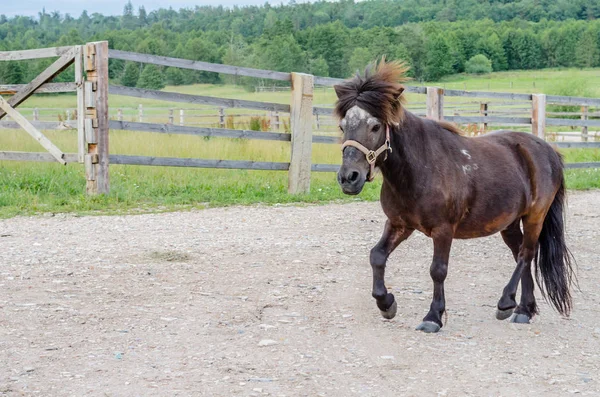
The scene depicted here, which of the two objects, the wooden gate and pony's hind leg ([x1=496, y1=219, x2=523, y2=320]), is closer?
pony's hind leg ([x1=496, y1=219, x2=523, y2=320])

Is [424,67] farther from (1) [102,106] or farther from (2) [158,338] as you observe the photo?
(2) [158,338]

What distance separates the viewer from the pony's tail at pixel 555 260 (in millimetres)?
5637

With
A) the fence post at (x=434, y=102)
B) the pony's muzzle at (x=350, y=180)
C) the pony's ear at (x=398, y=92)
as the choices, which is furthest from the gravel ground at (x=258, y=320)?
the fence post at (x=434, y=102)

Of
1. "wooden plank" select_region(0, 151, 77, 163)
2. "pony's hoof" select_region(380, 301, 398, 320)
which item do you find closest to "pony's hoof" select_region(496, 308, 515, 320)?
"pony's hoof" select_region(380, 301, 398, 320)

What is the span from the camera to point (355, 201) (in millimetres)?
10977

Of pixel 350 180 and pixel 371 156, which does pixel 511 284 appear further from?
pixel 350 180

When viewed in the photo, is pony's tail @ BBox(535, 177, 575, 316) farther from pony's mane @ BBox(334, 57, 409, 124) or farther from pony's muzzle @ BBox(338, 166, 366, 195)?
pony's muzzle @ BBox(338, 166, 366, 195)

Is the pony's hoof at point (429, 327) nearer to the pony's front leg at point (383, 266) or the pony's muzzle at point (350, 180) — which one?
the pony's front leg at point (383, 266)

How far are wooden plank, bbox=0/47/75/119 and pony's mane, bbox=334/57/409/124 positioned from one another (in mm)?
5977

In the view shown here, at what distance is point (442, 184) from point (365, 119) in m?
0.75

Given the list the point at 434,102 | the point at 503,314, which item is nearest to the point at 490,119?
the point at 434,102

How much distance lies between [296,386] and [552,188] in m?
3.03

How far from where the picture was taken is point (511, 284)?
5.50 meters

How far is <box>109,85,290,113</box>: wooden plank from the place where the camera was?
1005 cm
